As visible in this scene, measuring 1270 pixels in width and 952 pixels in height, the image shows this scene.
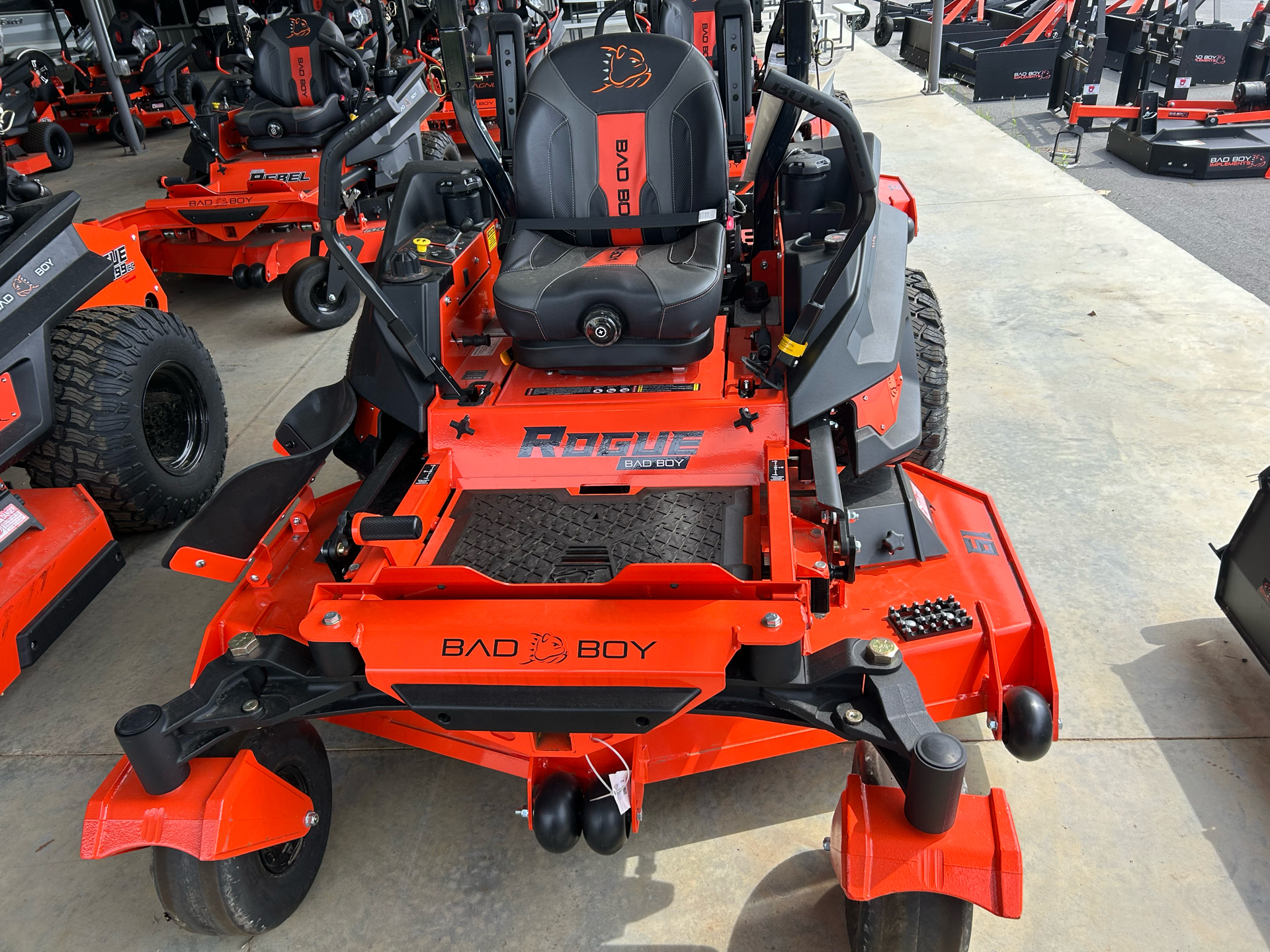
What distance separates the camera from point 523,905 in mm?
1992

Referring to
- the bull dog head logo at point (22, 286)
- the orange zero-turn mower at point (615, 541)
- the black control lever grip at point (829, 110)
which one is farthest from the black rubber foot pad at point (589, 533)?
the bull dog head logo at point (22, 286)

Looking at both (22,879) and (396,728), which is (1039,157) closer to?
(396,728)

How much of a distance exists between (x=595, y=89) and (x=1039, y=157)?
211 inches

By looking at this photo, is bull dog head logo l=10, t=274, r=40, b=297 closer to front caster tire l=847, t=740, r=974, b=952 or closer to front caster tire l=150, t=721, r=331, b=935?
front caster tire l=150, t=721, r=331, b=935

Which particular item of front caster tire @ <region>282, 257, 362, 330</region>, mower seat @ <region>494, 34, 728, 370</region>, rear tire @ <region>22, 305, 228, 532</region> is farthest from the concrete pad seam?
mower seat @ <region>494, 34, 728, 370</region>

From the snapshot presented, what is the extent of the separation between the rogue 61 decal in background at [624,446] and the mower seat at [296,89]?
4313 mm

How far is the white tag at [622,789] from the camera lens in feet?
6.03

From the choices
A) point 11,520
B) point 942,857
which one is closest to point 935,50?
point 11,520

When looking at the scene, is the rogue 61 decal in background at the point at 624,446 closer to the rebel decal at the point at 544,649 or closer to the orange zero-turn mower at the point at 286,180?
the rebel decal at the point at 544,649

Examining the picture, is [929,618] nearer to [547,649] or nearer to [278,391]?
[547,649]

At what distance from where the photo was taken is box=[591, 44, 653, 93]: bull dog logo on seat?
2838 mm

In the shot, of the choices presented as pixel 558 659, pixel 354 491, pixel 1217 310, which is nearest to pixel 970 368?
pixel 1217 310

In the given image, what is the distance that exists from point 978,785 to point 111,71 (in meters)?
10.1

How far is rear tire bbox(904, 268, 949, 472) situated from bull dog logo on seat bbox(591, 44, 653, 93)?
1.05 metres
